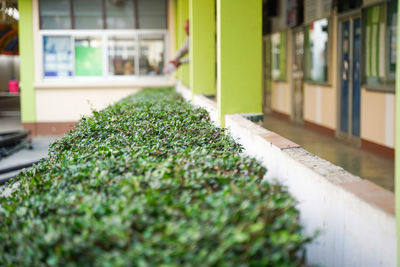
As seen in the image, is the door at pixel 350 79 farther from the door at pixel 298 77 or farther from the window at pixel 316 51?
the door at pixel 298 77

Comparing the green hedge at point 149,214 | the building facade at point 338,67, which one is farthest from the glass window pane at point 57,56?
the green hedge at point 149,214

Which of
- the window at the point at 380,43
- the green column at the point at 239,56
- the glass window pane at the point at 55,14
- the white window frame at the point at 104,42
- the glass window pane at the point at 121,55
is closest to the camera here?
the green column at the point at 239,56

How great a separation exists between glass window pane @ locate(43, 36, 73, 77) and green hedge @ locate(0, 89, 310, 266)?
10941 millimetres

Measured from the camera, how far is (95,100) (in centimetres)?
1395

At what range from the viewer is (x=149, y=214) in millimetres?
2217

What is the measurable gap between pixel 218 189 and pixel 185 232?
0.73m

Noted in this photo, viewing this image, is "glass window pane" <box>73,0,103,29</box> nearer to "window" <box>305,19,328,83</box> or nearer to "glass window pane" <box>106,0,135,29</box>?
"glass window pane" <box>106,0,135,29</box>

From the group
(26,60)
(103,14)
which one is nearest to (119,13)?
(103,14)

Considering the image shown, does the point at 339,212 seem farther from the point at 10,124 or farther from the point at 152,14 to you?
the point at 10,124

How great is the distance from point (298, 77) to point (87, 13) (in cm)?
516

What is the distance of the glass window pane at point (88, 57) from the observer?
14.1m

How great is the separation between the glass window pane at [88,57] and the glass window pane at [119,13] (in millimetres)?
528

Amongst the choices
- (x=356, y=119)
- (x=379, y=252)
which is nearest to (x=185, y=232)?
(x=379, y=252)

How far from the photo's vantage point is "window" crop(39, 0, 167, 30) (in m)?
13.7
